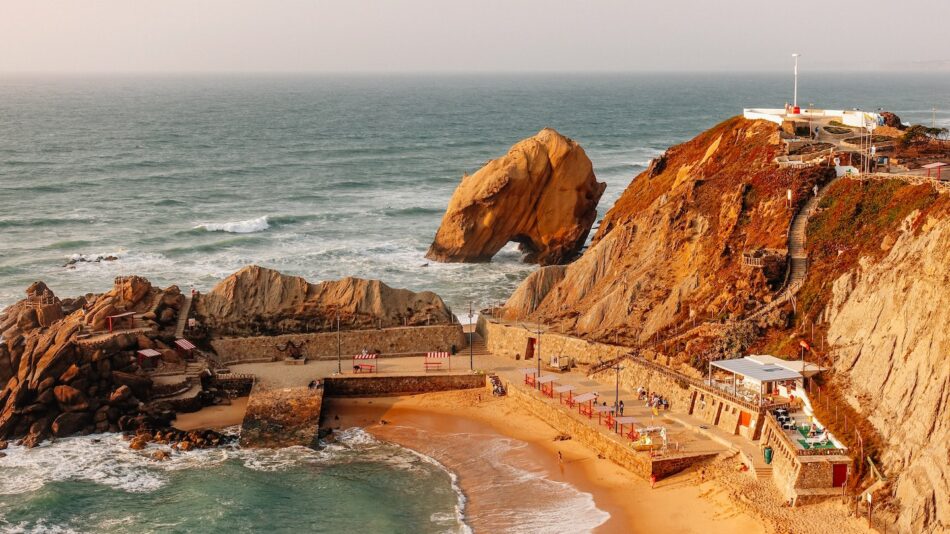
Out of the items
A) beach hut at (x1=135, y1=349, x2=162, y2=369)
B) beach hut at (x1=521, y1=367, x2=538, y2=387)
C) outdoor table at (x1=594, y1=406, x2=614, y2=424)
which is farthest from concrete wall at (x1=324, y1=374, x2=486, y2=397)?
beach hut at (x1=135, y1=349, x2=162, y2=369)

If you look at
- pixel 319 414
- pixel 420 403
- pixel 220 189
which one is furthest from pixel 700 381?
pixel 220 189

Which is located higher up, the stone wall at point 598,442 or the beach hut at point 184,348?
the beach hut at point 184,348

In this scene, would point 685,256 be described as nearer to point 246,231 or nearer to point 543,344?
point 543,344

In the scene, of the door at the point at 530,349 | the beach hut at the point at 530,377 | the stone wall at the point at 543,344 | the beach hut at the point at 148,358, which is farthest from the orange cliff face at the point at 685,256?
the beach hut at the point at 148,358

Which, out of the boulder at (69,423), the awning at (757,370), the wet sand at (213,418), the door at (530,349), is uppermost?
the awning at (757,370)

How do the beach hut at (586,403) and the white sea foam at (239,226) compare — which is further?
the white sea foam at (239,226)

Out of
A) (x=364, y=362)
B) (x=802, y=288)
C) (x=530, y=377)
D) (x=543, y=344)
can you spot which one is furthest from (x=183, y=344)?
(x=802, y=288)

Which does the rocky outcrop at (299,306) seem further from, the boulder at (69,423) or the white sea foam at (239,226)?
the white sea foam at (239,226)
